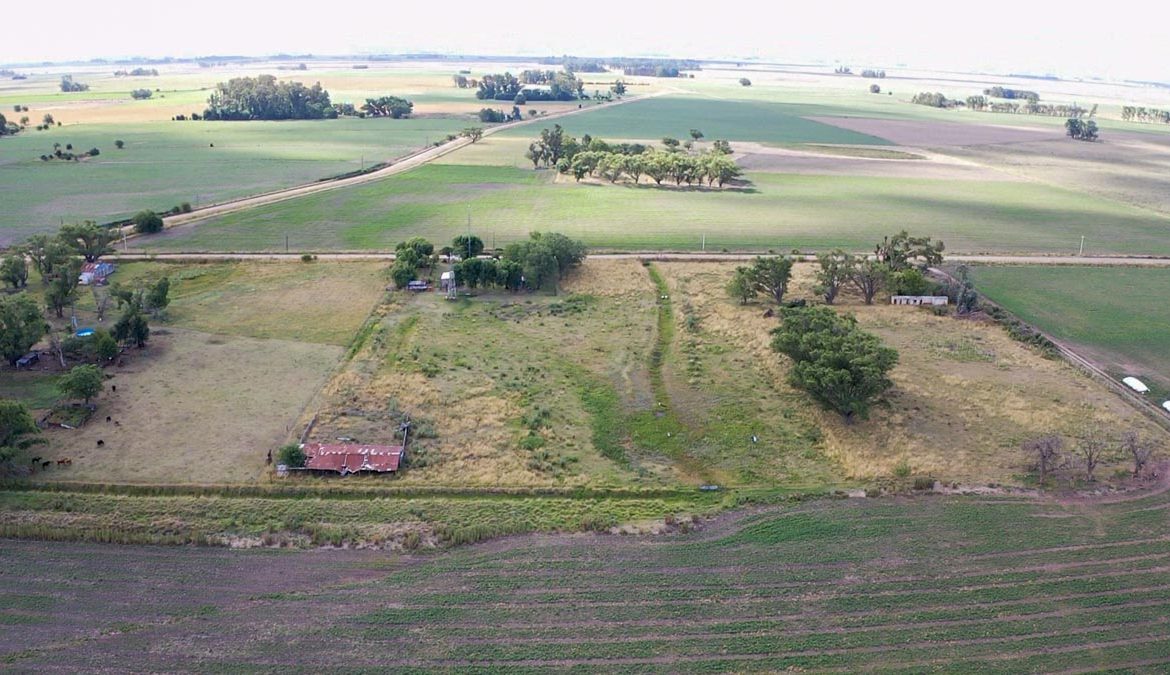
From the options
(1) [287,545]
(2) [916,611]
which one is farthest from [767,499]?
(1) [287,545]

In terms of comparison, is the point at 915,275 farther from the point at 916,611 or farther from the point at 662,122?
the point at 662,122

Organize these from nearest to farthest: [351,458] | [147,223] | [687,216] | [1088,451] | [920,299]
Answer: [351,458]
[1088,451]
[920,299]
[147,223]
[687,216]

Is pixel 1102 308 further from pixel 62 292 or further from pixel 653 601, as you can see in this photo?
pixel 62 292

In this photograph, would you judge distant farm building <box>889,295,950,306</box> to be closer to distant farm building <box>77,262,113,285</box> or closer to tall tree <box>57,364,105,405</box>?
tall tree <box>57,364,105,405</box>

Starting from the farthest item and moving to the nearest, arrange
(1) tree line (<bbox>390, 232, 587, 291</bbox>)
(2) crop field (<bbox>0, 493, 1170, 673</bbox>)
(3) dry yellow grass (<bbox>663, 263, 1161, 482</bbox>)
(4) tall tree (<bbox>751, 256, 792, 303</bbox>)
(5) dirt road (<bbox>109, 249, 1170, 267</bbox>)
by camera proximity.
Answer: (5) dirt road (<bbox>109, 249, 1170, 267</bbox>) < (1) tree line (<bbox>390, 232, 587, 291</bbox>) < (4) tall tree (<bbox>751, 256, 792, 303</bbox>) < (3) dry yellow grass (<bbox>663, 263, 1161, 482</bbox>) < (2) crop field (<bbox>0, 493, 1170, 673</bbox>)

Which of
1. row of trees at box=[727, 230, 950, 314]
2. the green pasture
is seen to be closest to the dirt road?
row of trees at box=[727, 230, 950, 314]

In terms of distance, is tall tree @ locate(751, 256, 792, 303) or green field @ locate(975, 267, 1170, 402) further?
tall tree @ locate(751, 256, 792, 303)

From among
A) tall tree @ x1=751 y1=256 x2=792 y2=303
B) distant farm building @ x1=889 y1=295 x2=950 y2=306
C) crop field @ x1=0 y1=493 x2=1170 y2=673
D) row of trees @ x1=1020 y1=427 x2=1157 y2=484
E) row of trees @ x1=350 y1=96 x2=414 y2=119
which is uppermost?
row of trees @ x1=350 y1=96 x2=414 y2=119

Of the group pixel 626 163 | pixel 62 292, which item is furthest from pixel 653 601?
pixel 626 163

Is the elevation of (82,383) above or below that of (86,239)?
below
